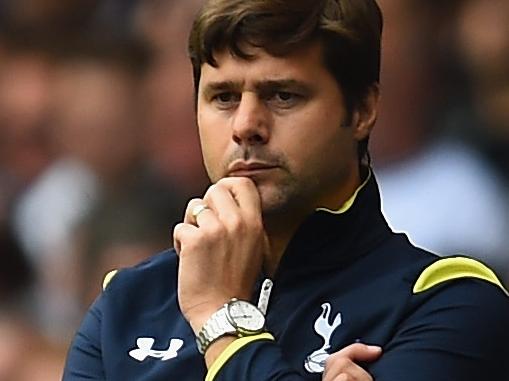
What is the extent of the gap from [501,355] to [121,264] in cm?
204

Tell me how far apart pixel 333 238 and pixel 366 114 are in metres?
0.23

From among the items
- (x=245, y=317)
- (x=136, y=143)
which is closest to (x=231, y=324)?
(x=245, y=317)

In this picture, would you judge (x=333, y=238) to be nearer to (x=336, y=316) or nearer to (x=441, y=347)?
(x=336, y=316)

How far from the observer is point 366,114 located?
2.39m

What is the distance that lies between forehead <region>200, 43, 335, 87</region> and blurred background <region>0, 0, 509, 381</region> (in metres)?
1.28

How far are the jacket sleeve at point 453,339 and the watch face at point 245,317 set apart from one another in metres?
0.17

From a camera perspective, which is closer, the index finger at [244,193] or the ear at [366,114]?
the index finger at [244,193]

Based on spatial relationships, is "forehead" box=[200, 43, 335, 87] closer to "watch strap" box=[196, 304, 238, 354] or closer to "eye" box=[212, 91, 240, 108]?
"eye" box=[212, 91, 240, 108]

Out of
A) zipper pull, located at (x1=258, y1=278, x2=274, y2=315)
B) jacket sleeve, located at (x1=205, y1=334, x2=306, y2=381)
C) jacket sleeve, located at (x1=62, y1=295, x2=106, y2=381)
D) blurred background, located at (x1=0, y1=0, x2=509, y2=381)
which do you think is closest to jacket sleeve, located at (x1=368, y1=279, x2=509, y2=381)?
jacket sleeve, located at (x1=205, y1=334, x2=306, y2=381)

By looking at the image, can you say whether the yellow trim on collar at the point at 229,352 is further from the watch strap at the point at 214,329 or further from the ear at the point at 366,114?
the ear at the point at 366,114

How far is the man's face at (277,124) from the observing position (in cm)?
224

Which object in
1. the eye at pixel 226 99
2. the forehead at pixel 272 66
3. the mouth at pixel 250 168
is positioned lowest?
the mouth at pixel 250 168

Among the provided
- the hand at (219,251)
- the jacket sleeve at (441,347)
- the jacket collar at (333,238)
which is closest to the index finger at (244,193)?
the hand at (219,251)

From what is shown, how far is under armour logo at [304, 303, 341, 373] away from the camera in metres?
2.14
